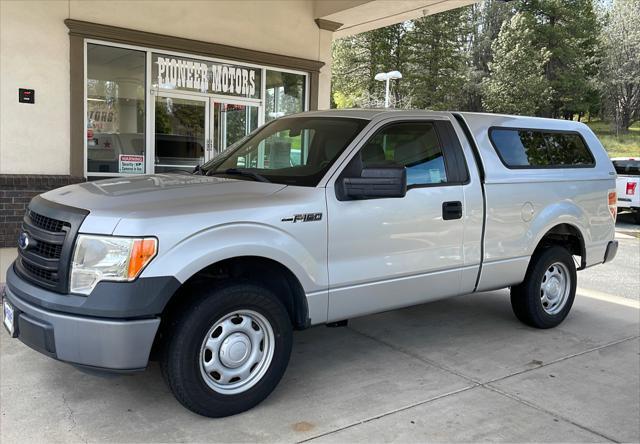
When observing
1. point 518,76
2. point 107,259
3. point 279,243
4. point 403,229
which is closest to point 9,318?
point 107,259

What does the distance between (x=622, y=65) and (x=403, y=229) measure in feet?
138

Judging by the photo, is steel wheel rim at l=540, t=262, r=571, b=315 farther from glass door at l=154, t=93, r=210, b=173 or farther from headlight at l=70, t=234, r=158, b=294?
glass door at l=154, t=93, r=210, b=173

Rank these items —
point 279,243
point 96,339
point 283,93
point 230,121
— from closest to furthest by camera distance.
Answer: point 96,339, point 279,243, point 230,121, point 283,93

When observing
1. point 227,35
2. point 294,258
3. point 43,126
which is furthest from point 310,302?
point 227,35

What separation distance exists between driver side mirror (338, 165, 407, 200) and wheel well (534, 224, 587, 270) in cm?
226

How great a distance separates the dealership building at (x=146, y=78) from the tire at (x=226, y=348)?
458 centimetres

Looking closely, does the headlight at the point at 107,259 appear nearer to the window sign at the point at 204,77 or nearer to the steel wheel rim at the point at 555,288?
the steel wheel rim at the point at 555,288

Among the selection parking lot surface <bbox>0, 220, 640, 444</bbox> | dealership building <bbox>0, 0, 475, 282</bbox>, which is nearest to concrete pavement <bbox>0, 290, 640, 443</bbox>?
parking lot surface <bbox>0, 220, 640, 444</bbox>

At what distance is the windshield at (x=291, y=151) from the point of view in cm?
412

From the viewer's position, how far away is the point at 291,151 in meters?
4.57

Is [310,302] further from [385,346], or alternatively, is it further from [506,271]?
[506,271]

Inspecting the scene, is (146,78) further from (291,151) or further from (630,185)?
(630,185)

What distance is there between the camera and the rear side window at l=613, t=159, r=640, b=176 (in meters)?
15.2

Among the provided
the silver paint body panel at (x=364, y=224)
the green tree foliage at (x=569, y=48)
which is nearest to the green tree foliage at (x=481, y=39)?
the green tree foliage at (x=569, y=48)
